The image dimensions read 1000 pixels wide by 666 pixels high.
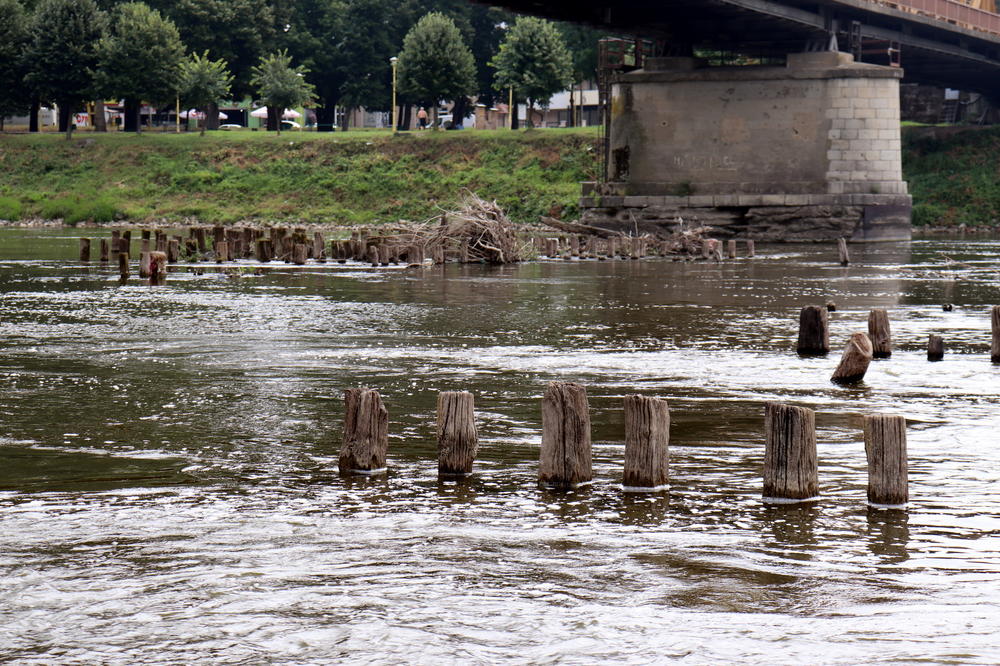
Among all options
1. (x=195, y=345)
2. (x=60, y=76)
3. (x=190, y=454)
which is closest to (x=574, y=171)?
(x=60, y=76)

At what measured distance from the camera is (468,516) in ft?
32.0

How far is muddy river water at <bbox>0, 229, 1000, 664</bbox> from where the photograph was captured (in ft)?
24.2

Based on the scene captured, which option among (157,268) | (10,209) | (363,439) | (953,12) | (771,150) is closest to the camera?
(363,439)

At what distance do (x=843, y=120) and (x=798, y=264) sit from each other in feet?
50.1

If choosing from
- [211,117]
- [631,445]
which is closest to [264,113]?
[211,117]

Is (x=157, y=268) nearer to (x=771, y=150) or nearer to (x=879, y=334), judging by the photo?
(x=879, y=334)

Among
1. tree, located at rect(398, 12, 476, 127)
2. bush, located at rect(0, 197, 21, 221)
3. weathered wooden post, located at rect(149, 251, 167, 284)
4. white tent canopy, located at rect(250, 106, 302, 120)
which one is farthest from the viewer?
white tent canopy, located at rect(250, 106, 302, 120)

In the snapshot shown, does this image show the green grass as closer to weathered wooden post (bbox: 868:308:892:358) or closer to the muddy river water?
the muddy river water

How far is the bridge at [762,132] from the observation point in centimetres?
5488

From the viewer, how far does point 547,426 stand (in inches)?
408

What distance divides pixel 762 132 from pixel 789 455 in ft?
156

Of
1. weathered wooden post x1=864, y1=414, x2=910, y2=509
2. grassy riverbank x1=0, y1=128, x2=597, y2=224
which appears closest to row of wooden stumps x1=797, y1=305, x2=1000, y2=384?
weathered wooden post x1=864, y1=414, x2=910, y2=509

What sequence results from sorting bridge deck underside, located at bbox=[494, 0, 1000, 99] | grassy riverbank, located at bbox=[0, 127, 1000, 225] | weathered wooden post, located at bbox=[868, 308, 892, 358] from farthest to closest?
grassy riverbank, located at bbox=[0, 127, 1000, 225] → bridge deck underside, located at bbox=[494, 0, 1000, 99] → weathered wooden post, located at bbox=[868, 308, 892, 358]

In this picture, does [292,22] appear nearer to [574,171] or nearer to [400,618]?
[574,171]
